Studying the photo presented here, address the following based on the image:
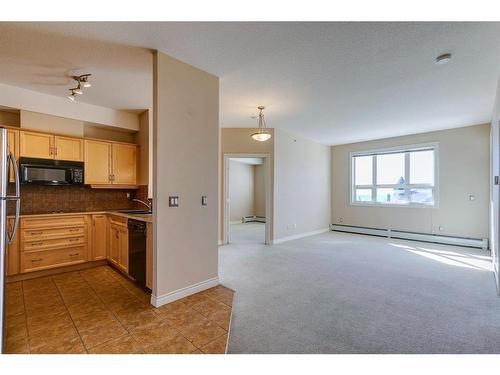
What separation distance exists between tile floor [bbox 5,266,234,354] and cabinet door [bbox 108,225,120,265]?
0.53 meters

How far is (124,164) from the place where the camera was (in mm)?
4266

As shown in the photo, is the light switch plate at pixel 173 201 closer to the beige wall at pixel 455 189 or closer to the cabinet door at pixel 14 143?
the cabinet door at pixel 14 143

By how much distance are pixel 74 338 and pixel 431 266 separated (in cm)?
486

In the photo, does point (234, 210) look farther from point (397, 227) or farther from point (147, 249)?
point (147, 249)

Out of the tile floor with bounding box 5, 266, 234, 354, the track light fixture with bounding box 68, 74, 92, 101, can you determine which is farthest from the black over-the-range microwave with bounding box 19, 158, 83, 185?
the tile floor with bounding box 5, 266, 234, 354

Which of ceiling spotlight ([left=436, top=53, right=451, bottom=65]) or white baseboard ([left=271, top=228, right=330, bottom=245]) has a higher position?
ceiling spotlight ([left=436, top=53, right=451, bottom=65])

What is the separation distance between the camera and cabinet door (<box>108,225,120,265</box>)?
3450 millimetres

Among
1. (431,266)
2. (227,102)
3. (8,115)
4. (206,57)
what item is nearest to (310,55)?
(206,57)

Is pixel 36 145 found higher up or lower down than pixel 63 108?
lower down

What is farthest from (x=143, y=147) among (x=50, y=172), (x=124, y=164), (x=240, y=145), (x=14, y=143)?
(x=240, y=145)

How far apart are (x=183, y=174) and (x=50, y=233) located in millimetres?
2304

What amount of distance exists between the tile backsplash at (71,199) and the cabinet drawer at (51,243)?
59 cm

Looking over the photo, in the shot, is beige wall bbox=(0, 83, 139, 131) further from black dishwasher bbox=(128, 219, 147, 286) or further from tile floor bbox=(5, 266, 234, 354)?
tile floor bbox=(5, 266, 234, 354)

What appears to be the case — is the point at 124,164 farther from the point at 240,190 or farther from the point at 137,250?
the point at 240,190
